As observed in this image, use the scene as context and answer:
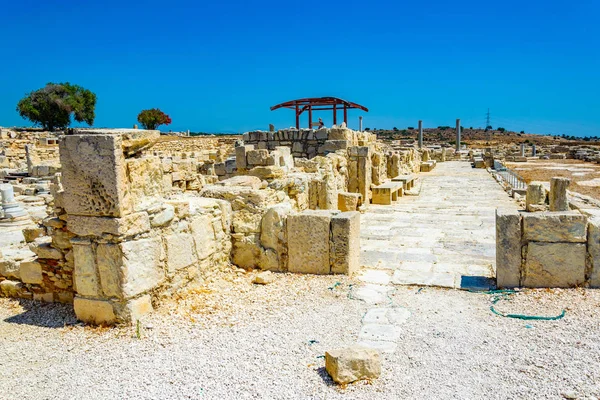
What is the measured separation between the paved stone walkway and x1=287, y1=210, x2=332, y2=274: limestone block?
59 centimetres

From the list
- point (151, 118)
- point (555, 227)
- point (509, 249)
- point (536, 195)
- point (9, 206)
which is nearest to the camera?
point (555, 227)

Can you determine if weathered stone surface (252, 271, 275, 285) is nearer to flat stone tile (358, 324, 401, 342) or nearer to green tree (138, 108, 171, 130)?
flat stone tile (358, 324, 401, 342)

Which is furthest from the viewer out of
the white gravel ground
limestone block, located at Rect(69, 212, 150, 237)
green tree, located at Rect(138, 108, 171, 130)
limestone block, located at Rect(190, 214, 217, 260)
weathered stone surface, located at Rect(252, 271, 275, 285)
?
green tree, located at Rect(138, 108, 171, 130)

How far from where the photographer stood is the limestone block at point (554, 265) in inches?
196

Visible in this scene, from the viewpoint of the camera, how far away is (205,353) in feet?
12.6

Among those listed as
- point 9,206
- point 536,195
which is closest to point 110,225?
point 9,206

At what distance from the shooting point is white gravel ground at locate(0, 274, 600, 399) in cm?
A: 330

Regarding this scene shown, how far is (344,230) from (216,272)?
168 cm

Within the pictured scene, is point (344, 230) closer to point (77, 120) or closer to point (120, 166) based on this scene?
A: point (120, 166)

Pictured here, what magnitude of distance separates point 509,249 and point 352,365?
277 centimetres

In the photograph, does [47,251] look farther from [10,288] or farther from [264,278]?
[264,278]

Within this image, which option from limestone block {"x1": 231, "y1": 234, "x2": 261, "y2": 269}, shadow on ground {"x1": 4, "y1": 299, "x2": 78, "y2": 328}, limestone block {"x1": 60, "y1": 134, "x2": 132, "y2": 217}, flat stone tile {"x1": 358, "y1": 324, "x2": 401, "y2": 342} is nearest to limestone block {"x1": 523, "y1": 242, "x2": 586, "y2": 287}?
flat stone tile {"x1": 358, "y1": 324, "x2": 401, "y2": 342}

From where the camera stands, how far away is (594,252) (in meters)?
4.95

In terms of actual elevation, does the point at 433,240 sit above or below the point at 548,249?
below
